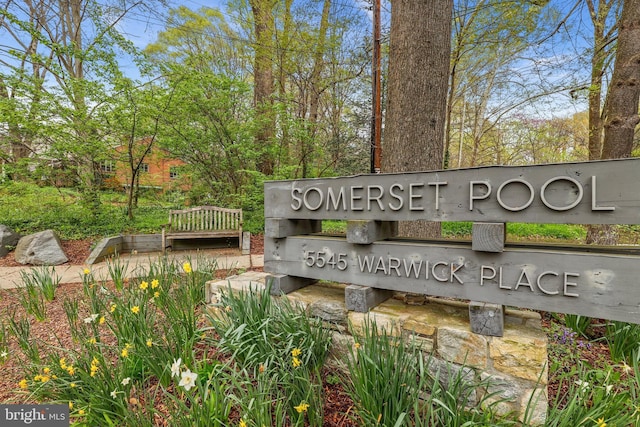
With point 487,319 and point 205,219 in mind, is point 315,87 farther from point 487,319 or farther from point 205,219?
point 487,319

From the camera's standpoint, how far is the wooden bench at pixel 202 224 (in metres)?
5.94

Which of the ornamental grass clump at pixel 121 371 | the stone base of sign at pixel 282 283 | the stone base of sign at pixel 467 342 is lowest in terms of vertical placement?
the ornamental grass clump at pixel 121 371

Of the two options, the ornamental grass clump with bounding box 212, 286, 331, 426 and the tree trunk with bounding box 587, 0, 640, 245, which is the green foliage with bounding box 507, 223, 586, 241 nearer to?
the tree trunk with bounding box 587, 0, 640, 245

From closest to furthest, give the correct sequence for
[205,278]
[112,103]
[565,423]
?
[565,423], [205,278], [112,103]

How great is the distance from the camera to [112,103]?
6.30m

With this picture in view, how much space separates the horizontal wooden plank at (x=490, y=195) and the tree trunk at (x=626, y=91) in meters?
2.76

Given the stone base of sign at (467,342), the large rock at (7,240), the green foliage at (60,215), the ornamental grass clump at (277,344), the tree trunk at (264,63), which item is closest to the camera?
the stone base of sign at (467,342)

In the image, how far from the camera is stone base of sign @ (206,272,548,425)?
1.56 meters

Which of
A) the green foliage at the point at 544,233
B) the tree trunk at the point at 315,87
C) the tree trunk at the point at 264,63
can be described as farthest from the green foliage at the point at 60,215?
the green foliage at the point at 544,233

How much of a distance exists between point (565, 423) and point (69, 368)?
2516 millimetres

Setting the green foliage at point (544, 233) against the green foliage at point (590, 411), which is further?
the green foliage at point (544, 233)

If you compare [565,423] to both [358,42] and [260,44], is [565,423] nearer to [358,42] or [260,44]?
[260,44]

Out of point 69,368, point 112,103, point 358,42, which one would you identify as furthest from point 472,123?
point 69,368

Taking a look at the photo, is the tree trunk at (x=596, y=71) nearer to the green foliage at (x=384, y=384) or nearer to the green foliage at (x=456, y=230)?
the green foliage at (x=456, y=230)
